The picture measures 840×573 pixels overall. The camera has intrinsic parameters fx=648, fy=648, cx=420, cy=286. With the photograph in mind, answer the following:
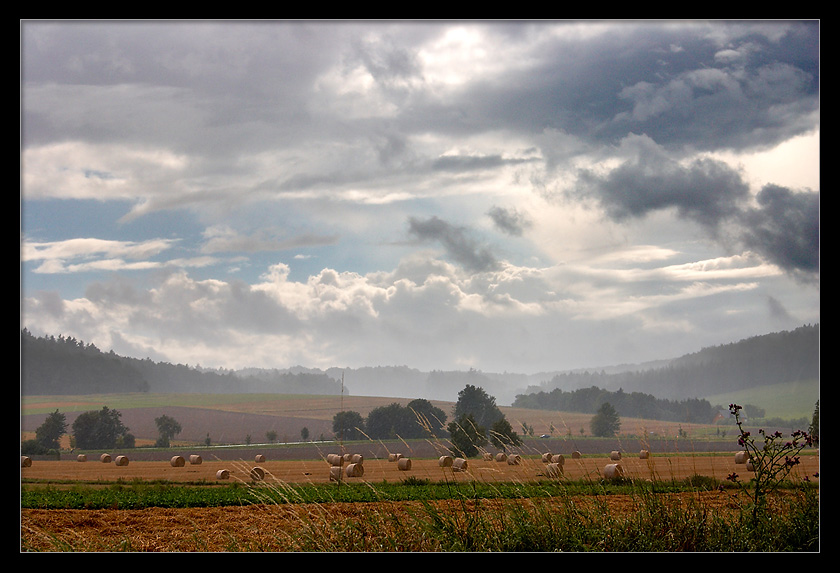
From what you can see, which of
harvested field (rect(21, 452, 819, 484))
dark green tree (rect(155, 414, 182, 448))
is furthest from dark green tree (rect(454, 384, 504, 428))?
dark green tree (rect(155, 414, 182, 448))

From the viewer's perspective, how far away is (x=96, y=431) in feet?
193

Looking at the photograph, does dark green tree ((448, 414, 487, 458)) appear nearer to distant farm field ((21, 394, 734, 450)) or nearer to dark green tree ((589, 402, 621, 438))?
dark green tree ((589, 402, 621, 438))

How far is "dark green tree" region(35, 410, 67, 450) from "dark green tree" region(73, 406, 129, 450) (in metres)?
1.69

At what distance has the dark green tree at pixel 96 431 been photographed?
5856 centimetres

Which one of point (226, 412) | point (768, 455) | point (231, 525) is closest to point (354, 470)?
point (231, 525)

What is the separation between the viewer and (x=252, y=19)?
4.32m

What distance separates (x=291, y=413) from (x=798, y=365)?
5705 centimetres

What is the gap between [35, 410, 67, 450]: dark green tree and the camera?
5472cm

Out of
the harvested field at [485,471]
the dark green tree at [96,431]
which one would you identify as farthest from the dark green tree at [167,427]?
the harvested field at [485,471]
